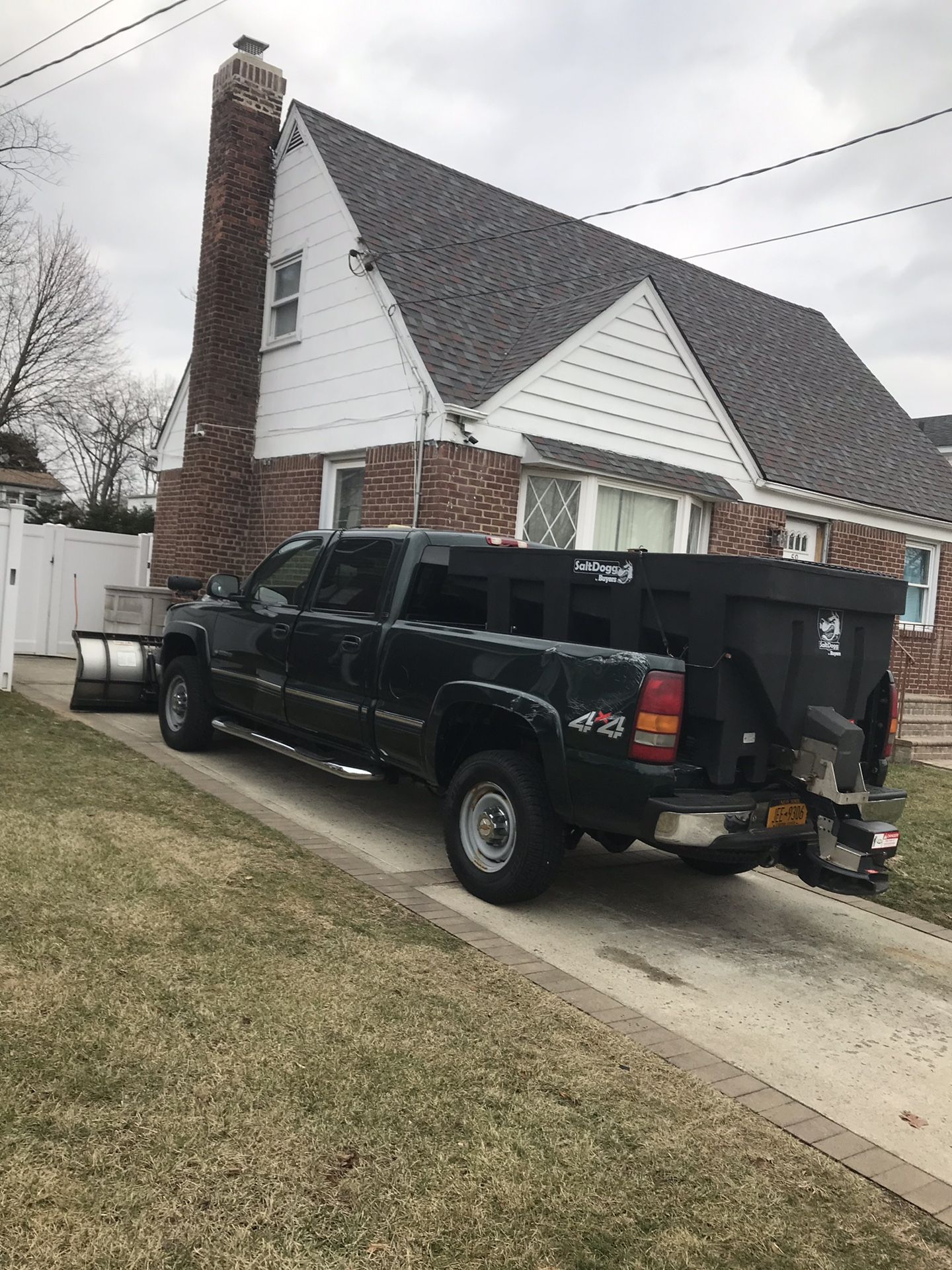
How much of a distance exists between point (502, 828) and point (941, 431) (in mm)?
34623

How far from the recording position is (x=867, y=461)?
49.3ft

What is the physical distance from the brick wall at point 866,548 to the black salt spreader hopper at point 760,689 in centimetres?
889

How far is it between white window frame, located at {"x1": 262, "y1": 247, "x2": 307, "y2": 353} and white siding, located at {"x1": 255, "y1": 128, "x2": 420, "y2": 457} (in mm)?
39

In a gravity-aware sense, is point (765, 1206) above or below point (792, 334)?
below

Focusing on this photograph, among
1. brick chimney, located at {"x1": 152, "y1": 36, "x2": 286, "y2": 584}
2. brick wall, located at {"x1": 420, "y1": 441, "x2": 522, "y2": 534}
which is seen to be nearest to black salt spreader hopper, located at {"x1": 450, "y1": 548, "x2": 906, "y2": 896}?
brick wall, located at {"x1": 420, "y1": 441, "x2": 522, "y2": 534}

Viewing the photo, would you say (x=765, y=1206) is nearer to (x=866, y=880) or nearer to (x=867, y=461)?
(x=866, y=880)

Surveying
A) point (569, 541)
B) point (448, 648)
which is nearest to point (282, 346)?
point (569, 541)

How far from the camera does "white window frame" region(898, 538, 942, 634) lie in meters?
15.3

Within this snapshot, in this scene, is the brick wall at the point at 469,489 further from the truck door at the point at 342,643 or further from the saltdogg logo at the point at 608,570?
the saltdogg logo at the point at 608,570

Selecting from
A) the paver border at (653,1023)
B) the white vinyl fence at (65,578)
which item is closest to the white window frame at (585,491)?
the paver border at (653,1023)

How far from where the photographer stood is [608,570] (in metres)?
5.08

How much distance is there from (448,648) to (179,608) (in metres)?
3.73

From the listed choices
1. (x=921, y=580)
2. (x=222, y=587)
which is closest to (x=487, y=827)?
(x=222, y=587)

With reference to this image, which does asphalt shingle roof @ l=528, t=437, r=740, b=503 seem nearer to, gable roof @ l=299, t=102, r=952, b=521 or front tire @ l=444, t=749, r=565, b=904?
gable roof @ l=299, t=102, r=952, b=521
